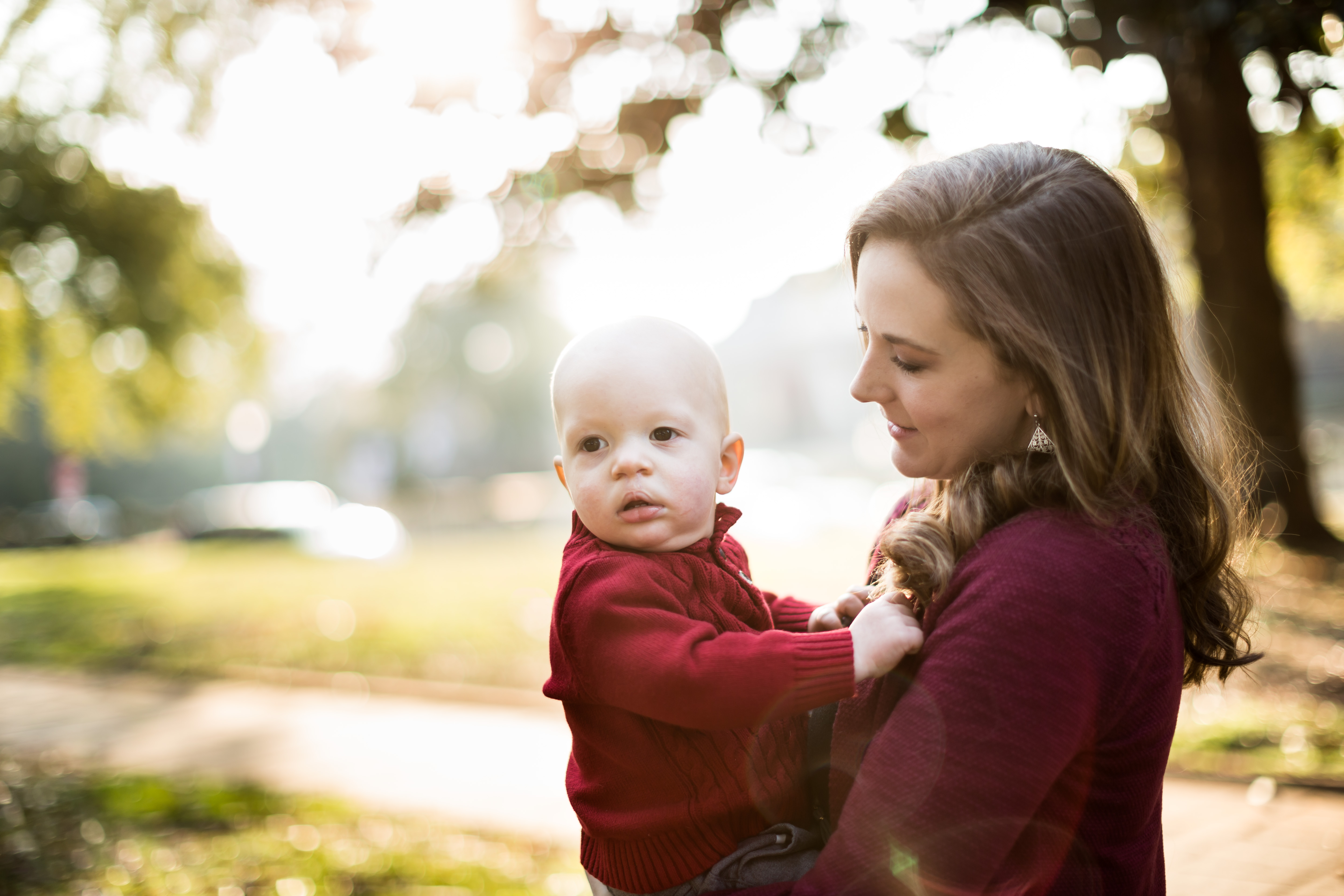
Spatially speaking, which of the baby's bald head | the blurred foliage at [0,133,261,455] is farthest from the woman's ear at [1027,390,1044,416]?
the blurred foliage at [0,133,261,455]

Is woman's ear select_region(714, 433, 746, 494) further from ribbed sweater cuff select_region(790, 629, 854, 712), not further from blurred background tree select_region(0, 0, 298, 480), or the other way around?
blurred background tree select_region(0, 0, 298, 480)

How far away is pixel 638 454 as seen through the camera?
71.1 inches

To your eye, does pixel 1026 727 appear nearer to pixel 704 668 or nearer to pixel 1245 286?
pixel 704 668

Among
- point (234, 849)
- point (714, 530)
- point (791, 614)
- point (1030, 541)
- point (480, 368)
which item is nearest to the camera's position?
point (1030, 541)

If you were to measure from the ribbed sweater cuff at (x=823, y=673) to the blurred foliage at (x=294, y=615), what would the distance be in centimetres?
676

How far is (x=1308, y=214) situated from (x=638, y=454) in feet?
53.9

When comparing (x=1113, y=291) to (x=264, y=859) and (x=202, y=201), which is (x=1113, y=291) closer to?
(x=264, y=859)

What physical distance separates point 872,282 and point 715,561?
598 millimetres

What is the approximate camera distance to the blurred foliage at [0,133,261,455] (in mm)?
13656

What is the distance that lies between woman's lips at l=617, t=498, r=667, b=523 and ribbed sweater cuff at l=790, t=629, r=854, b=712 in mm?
373

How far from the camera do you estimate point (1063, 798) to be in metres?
1.43

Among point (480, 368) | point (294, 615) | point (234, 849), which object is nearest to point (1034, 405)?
point (234, 849)

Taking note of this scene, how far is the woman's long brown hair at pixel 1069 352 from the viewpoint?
1507 millimetres

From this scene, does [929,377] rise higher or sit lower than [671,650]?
higher
